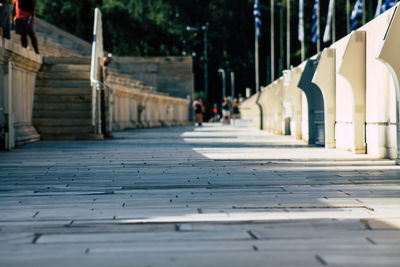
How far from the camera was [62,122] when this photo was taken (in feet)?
60.9

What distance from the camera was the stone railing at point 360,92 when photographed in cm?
934

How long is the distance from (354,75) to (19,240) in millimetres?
8369

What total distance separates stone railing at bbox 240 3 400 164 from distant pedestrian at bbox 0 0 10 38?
604 cm

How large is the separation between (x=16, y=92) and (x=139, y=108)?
18.6 metres

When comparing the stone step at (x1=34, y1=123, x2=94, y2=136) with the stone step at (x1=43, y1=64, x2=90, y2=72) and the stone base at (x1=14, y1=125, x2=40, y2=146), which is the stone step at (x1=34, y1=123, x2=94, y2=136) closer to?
the stone base at (x1=14, y1=125, x2=40, y2=146)

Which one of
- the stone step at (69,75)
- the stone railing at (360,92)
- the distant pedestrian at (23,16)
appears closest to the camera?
the stone railing at (360,92)

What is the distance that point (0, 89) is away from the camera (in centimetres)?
1326

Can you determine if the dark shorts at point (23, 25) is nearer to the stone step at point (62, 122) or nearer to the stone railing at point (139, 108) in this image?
the stone step at point (62, 122)

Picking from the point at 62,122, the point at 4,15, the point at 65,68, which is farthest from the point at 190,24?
the point at 4,15

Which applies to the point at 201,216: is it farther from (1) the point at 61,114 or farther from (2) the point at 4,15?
(1) the point at 61,114

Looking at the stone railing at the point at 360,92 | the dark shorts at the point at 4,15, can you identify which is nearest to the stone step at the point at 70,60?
the dark shorts at the point at 4,15

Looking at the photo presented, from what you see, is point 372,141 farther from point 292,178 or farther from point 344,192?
point 344,192

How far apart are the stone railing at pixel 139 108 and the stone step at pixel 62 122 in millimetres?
1262

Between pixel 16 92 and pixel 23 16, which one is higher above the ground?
pixel 23 16
